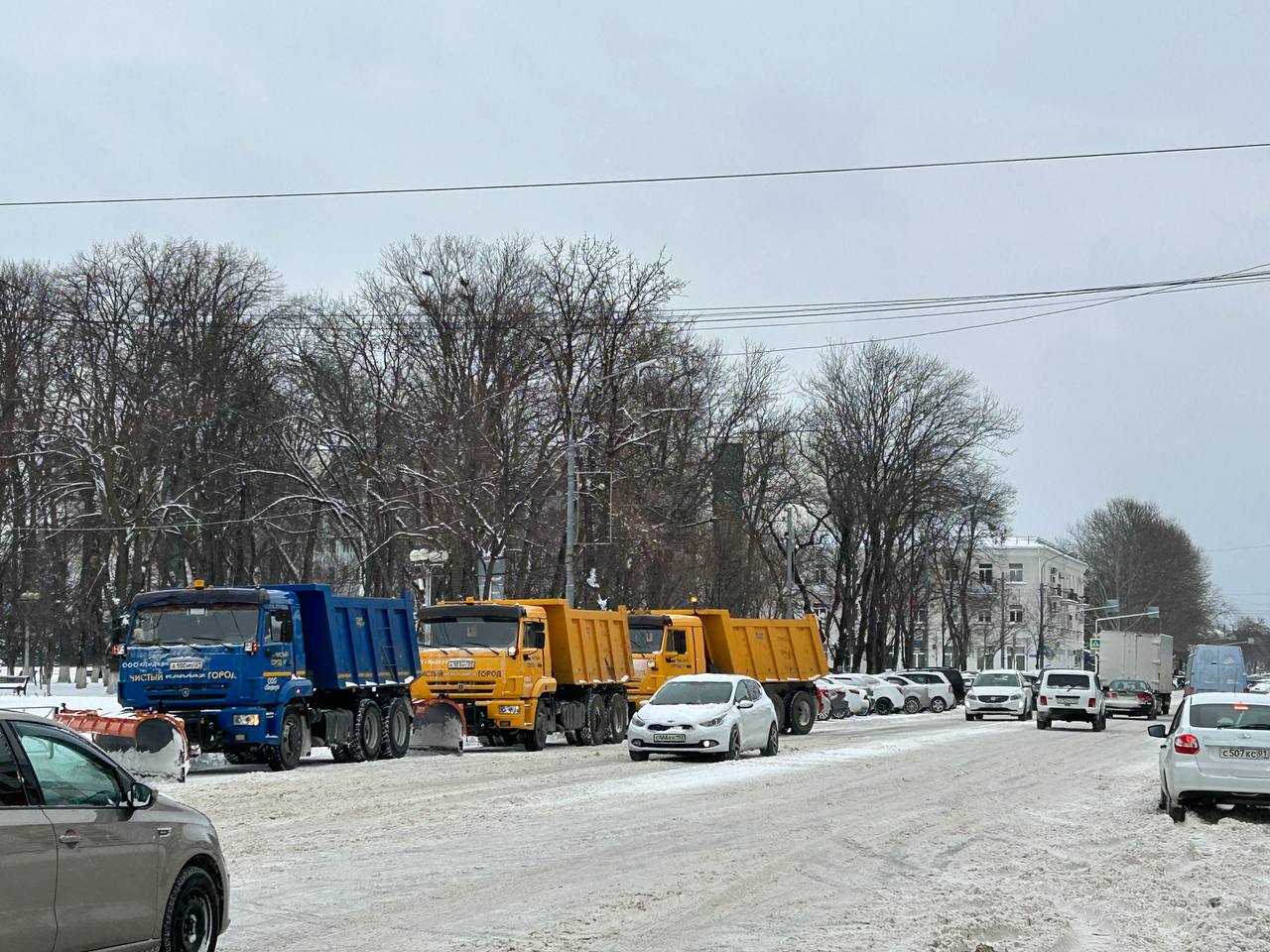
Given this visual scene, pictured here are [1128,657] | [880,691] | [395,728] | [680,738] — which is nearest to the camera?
[680,738]

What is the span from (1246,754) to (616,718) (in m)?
19.0

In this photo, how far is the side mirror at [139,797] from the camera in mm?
7699

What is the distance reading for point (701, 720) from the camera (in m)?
27.4

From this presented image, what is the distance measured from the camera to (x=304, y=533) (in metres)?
55.5

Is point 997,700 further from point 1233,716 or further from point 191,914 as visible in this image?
point 191,914

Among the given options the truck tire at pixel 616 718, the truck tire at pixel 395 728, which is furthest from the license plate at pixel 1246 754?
the truck tire at pixel 616 718

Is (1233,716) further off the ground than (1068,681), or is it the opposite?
Result: (1233,716)

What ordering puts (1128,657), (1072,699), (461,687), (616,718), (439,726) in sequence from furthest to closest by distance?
(1128,657)
(1072,699)
(616,718)
(461,687)
(439,726)

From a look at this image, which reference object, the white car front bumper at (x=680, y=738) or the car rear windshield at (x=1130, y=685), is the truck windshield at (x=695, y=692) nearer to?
the white car front bumper at (x=680, y=738)

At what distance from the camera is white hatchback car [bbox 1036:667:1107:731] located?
43.8 metres

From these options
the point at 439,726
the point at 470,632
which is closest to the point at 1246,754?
the point at 439,726

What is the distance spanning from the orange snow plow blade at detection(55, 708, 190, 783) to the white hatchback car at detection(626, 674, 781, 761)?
8063 millimetres

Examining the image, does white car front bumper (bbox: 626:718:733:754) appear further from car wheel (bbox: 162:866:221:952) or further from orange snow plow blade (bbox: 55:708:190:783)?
car wheel (bbox: 162:866:221:952)

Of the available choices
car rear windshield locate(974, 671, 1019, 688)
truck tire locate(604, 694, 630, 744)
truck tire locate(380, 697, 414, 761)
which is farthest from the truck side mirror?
car rear windshield locate(974, 671, 1019, 688)
